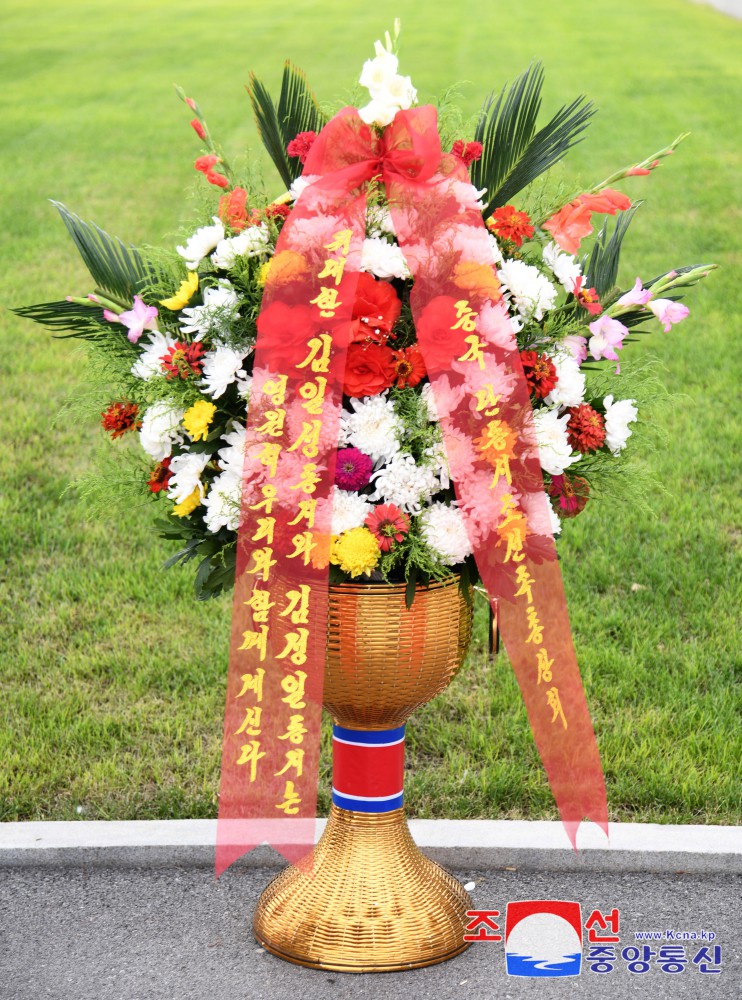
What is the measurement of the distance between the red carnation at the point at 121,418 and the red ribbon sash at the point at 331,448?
399 millimetres

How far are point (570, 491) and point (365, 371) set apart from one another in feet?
1.91

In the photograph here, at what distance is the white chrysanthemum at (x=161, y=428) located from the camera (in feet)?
9.00

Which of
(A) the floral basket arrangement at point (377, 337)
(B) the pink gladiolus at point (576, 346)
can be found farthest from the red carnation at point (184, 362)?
(B) the pink gladiolus at point (576, 346)

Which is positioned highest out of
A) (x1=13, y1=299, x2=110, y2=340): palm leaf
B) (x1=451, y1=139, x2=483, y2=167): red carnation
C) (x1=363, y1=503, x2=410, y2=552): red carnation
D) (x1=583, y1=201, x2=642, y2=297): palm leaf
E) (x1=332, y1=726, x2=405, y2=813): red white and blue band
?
(x1=451, y1=139, x2=483, y2=167): red carnation

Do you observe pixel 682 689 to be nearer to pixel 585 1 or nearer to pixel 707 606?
pixel 707 606

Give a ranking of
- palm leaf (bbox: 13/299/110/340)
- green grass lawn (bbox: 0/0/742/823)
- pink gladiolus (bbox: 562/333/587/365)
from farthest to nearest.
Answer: green grass lawn (bbox: 0/0/742/823) → palm leaf (bbox: 13/299/110/340) → pink gladiolus (bbox: 562/333/587/365)

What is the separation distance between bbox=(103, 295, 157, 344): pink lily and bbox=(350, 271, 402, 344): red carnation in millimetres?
473

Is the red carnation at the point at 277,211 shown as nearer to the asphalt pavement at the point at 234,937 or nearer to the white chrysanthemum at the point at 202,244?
the white chrysanthemum at the point at 202,244

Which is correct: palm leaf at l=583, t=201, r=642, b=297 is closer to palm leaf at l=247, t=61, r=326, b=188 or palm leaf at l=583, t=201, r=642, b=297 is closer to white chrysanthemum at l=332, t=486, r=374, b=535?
palm leaf at l=247, t=61, r=326, b=188

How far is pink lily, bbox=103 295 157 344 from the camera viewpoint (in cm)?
279

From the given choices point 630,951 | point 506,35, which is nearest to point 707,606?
point 630,951

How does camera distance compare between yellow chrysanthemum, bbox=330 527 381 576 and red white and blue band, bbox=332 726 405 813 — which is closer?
yellow chrysanthemum, bbox=330 527 381 576

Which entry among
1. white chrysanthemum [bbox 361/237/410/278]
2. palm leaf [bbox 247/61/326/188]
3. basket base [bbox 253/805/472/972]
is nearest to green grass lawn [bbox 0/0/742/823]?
palm leaf [bbox 247/61/326/188]

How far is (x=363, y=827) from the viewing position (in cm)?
300
